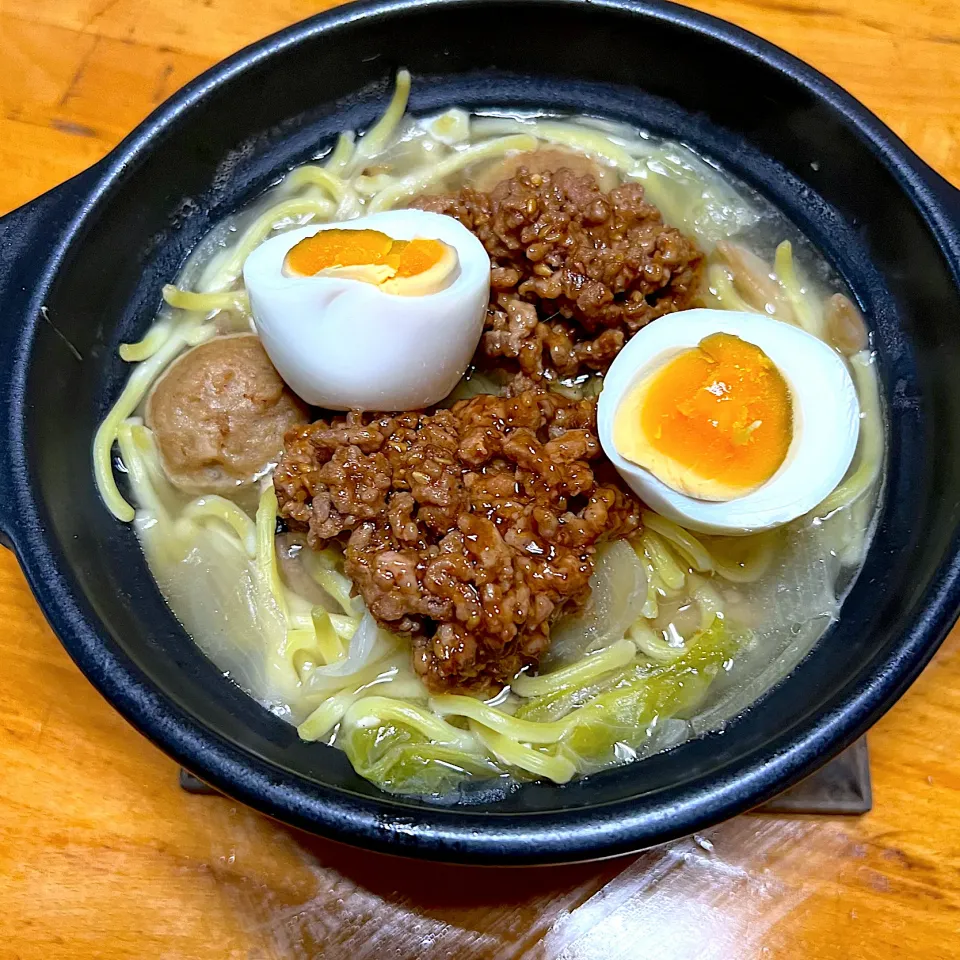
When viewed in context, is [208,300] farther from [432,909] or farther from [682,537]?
[432,909]

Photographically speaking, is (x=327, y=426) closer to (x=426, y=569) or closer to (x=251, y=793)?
(x=426, y=569)

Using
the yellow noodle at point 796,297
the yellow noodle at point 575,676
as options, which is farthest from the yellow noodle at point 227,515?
the yellow noodle at point 796,297

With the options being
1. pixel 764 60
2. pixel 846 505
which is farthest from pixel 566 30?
pixel 846 505

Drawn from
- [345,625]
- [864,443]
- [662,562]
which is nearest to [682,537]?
[662,562]

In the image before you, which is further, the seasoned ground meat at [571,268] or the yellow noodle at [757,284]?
the yellow noodle at [757,284]

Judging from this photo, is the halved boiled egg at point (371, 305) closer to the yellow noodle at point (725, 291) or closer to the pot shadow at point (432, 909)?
the yellow noodle at point (725, 291)

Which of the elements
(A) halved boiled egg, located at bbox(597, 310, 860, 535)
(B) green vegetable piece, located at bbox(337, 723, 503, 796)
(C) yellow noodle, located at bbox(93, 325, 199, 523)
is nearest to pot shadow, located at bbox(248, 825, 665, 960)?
(B) green vegetable piece, located at bbox(337, 723, 503, 796)

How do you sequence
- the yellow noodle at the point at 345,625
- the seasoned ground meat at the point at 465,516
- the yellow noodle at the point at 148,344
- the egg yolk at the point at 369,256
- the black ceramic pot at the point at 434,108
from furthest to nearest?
A: the yellow noodle at the point at 148,344, the yellow noodle at the point at 345,625, the egg yolk at the point at 369,256, the seasoned ground meat at the point at 465,516, the black ceramic pot at the point at 434,108
